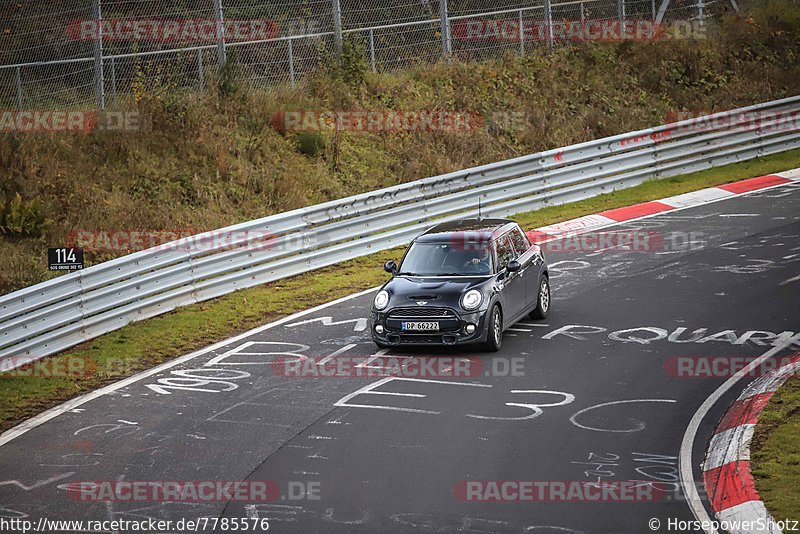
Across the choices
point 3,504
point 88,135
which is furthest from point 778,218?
point 3,504

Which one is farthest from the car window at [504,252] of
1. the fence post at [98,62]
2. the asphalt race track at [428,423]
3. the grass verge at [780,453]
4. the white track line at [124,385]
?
the fence post at [98,62]

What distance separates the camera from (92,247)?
60.6 feet

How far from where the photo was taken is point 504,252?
47.4 feet

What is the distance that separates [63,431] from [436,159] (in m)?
15.4

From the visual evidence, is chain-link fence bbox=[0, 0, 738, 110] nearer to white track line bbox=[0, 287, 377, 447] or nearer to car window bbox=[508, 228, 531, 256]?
white track line bbox=[0, 287, 377, 447]

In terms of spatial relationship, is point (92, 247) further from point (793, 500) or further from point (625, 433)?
point (793, 500)

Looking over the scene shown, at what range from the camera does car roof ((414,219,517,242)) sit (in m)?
14.6

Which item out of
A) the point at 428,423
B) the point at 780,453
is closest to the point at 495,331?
the point at 428,423

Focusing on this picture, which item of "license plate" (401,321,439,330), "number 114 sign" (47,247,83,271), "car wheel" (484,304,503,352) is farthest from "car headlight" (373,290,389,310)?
"number 114 sign" (47,247,83,271)

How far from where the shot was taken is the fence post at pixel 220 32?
76.6 feet

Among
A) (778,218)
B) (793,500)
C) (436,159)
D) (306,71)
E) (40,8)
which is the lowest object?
(793,500)

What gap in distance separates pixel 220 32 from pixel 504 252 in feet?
41.6

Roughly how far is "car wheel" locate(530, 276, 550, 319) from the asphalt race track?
0.71 feet

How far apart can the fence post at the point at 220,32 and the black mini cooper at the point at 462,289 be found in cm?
1096
